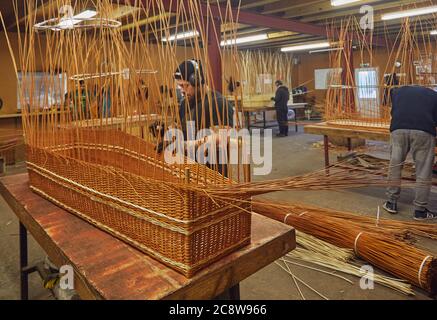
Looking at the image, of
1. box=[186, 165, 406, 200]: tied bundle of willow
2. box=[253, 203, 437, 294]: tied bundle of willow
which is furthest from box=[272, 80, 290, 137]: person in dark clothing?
box=[186, 165, 406, 200]: tied bundle of willow

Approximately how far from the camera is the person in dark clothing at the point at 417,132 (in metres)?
2.59

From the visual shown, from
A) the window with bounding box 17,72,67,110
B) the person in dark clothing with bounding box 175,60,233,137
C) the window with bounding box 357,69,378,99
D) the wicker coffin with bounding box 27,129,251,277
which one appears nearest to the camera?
the wicker coffin with bounding box 27,129,251,277

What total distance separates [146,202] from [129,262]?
167 mm

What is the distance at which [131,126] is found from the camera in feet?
3.39

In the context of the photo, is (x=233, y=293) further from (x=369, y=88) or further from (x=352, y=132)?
(x=369, y=88)

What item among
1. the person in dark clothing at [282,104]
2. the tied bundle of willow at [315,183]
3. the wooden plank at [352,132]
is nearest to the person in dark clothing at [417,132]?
the wooden plank at [352,132]

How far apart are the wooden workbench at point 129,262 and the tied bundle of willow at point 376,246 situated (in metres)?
0.61

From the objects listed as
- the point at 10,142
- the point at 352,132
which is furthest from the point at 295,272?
the point at 10,142

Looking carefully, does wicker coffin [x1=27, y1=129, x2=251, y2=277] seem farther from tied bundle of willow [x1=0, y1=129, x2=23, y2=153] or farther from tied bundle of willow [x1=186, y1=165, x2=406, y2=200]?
tied bundle of willow [x1=0, y1=129, x2=23, y2=153]

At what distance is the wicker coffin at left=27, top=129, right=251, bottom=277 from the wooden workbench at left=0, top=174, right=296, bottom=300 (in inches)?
1.1

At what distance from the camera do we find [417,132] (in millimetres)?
2639

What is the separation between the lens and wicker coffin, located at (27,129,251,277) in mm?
791

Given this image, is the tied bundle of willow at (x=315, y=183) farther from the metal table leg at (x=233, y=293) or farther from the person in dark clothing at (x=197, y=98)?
the metal table leg at (x=233, y=293)
